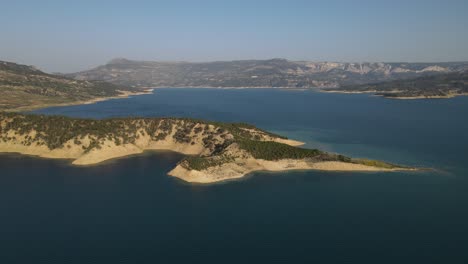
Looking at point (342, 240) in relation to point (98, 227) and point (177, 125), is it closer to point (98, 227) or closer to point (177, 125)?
point (98, 227)

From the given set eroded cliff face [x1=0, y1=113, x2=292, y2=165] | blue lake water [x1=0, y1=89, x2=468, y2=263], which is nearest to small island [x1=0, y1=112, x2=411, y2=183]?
eroded cliff face [x1=0, y1=113, x2=292, y2=165]

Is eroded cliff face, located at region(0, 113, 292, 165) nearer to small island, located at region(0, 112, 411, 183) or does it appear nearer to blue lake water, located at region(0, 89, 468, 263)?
small island, located at region(0, 112, 411, 183)

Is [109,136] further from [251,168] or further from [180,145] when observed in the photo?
[251,168]

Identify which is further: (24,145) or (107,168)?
(24,145)

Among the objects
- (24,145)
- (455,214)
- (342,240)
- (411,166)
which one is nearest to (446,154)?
(411,166)

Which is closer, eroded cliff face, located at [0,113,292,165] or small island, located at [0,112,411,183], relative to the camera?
small island, located at [0,112,411,183]

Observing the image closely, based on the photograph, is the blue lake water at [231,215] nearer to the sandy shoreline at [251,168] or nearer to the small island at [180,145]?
the sandy shoreline at [251,168]

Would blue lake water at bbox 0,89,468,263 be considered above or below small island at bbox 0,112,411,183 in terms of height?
below
